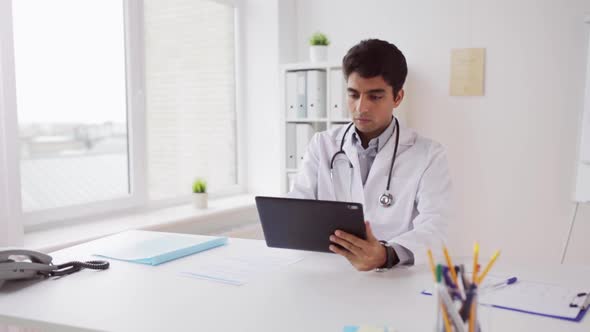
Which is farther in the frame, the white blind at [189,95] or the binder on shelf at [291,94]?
the binder on shelf at [291,94]

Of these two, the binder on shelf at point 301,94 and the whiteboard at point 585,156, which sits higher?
the binder on shelf at point 301,94

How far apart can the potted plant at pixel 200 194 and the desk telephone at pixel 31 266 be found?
1.65m

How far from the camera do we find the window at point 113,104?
251 cm

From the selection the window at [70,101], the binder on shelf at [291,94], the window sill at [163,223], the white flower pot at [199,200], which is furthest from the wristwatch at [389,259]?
the binder on shelf at [291,94]

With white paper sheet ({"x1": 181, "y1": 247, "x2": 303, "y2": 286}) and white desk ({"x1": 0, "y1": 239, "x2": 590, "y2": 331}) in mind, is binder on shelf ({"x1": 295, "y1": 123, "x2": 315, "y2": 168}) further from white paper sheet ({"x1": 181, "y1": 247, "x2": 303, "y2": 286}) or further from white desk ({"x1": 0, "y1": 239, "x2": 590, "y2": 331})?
white desk ({"x1": 0, "y1": 239, "x2": 590, "y2": 331})

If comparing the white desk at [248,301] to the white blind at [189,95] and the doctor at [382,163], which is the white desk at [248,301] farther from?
the white blind at [189,95]

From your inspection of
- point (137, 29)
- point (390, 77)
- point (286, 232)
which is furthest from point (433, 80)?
point (286, 232)

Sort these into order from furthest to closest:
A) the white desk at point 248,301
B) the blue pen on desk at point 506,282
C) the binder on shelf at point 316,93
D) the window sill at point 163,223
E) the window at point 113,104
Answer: the binder on shelf at point 316,93 < the window at point 113,104 < the window sill at point 163,223 < the blue pen on desk at point 506,282 < the white desk at point 248,301

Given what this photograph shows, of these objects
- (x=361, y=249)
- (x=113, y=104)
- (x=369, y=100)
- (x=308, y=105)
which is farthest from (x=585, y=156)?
(x=113, y=104)

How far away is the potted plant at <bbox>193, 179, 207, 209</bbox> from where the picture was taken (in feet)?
10.7

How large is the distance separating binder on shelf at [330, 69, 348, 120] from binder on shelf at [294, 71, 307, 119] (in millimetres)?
186

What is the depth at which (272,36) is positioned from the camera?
12.2ft

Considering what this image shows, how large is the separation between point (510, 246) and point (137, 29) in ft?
7.99

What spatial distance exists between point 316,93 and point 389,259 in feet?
6.47
